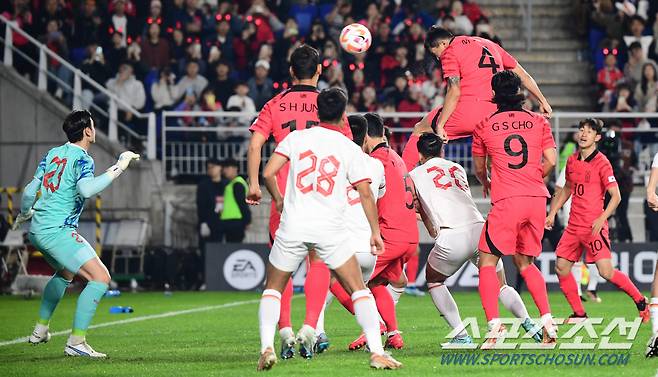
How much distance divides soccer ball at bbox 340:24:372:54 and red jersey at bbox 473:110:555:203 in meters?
3.28

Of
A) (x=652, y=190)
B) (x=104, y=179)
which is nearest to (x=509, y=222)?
(x=652, y=190)

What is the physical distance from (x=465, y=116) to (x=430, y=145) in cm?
98

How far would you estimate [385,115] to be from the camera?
893 inches

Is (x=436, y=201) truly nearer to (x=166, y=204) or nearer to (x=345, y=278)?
(x=345, y=278)

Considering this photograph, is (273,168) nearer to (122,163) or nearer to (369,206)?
(369,206)

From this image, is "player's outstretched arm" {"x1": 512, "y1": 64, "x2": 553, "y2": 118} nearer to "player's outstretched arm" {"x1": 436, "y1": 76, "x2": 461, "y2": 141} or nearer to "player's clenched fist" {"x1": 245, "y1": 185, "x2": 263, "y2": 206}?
"player's outstretched arm" {"x1": 436, "y1": 76, "x2": 461, "y2": 141}

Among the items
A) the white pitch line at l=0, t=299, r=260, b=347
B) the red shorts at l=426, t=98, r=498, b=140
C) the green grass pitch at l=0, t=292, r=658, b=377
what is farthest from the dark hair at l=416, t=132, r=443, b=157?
the white pitch line at l=0, t=299, r=260, b=347

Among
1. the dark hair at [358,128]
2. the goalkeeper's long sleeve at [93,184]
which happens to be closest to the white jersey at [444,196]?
the dark hair at [358,128]

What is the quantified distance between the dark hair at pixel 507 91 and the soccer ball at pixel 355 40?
322 cm

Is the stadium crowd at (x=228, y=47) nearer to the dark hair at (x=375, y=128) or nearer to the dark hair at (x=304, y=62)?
the dark hair at (x=375, y=128)

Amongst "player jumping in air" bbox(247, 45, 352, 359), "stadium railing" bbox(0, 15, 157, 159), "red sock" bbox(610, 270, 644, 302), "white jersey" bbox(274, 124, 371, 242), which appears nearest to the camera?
"white jersey" bbox(274, 124, 371, 242)

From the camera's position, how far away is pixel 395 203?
Answer: 11555 mm

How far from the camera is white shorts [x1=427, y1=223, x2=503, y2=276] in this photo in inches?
459

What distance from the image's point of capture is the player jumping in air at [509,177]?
1120cm
